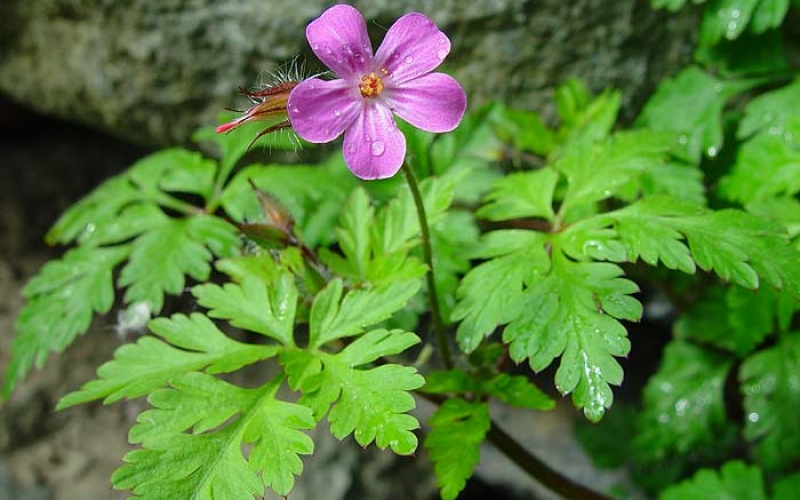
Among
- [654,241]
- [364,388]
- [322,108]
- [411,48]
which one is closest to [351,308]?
[364,388]

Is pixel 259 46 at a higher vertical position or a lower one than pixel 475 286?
higher

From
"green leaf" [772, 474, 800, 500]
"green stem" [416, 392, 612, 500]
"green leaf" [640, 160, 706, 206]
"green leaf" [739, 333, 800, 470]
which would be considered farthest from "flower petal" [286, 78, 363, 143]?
"green leaf" [772, 474, 800, 500]

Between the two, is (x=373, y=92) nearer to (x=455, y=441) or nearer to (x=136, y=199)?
(x=455, y=441)

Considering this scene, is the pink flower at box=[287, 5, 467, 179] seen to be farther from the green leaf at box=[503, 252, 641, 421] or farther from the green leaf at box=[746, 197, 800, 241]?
the green leaf at box=[746, 197, 800, 241]

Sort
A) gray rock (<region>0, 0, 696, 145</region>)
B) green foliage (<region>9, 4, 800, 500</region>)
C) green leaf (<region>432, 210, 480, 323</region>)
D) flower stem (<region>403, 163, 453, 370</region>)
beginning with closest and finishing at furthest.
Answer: green foliage (<region>9, 4, 800, 500</region>)
flower stem (<region>403, 163, 453, 370</region>)
green leaf (<region>432, 210, 480, 323</region>)
gray rock (<region>0, 0, 696, 145</region>)

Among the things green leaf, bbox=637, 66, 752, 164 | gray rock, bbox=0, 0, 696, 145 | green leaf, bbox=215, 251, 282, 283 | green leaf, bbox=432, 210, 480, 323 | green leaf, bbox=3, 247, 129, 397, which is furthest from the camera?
gray rock, bbox=0, 0, 696, 145

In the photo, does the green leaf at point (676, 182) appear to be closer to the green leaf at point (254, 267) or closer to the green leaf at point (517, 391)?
the green leaf at point (517, 391)
